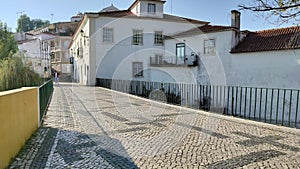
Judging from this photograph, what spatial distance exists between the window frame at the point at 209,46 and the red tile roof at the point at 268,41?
1762mm

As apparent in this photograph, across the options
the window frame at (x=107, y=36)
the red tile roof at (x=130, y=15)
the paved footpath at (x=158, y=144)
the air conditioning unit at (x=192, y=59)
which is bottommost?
the paved footpath at (x=158, y=144)

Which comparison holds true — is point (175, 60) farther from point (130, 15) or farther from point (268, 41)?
point (268, 41)

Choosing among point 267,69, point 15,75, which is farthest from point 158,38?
point 15,75

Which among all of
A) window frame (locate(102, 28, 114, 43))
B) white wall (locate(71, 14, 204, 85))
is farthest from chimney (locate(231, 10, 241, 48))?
window frame (locate(102, 28, 114, 43))

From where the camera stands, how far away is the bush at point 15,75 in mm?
7883

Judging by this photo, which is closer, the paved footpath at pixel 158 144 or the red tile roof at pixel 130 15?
the paved footpath at pixel 158 144

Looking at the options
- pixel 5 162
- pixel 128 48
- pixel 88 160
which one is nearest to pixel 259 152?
pixel 88 160

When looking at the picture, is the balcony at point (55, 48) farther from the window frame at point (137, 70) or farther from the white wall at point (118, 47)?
the window frame at point (137, 70)

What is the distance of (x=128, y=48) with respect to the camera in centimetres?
2369

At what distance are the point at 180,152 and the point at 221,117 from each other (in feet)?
11.9

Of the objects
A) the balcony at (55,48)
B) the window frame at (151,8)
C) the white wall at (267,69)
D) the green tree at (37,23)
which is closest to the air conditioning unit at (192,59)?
the white wall at (267,69)

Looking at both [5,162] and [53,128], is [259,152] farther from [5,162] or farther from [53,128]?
[53,128]

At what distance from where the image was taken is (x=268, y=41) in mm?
14234

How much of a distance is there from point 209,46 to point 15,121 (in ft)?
50.7
